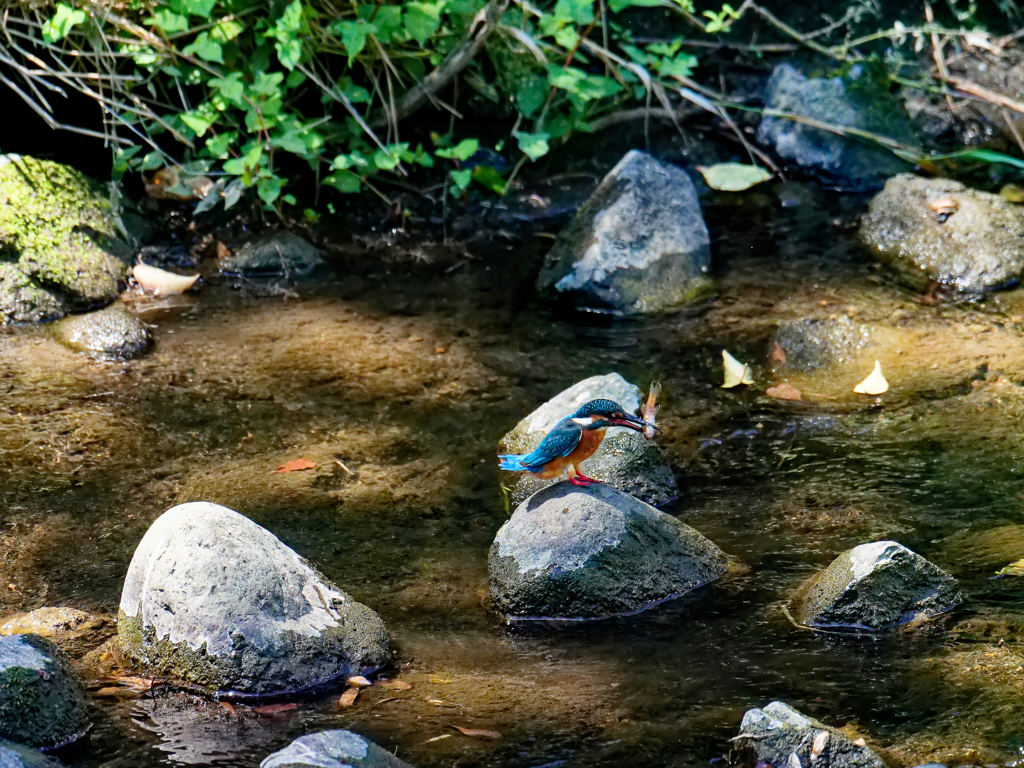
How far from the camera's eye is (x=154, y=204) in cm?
652

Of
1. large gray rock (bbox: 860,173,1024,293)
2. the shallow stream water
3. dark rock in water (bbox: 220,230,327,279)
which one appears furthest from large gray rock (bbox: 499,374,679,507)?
large gray rock (bbox: 860,173,1024,293)

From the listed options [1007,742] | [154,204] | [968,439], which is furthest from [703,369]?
[154,204]

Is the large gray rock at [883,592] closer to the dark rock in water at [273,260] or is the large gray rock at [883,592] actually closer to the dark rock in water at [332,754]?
the dark rock in water at [332,754]

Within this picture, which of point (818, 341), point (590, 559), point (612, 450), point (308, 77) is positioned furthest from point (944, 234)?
point (308, 77)

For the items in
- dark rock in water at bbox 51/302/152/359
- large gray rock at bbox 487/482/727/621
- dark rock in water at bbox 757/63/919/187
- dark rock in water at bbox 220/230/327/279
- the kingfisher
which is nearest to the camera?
large gray rock at bbox 487/482/727/621

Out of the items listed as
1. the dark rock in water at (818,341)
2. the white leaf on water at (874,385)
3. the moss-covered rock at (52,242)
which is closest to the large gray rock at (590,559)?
the white leaf on water at (874,385)

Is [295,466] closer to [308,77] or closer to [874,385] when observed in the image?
[874,385]

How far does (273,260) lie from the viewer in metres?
6.20

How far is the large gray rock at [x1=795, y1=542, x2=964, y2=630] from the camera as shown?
11.1 feet

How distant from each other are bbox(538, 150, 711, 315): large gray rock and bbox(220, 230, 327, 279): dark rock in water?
142 centimetres

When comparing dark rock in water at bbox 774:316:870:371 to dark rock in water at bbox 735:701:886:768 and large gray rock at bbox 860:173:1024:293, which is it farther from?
dark rock in water at bbox 735:701:886:768

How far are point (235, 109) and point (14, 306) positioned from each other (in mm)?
1802

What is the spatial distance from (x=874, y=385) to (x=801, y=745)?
2.56m

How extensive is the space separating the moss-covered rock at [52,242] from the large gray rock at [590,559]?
3.25 metres
